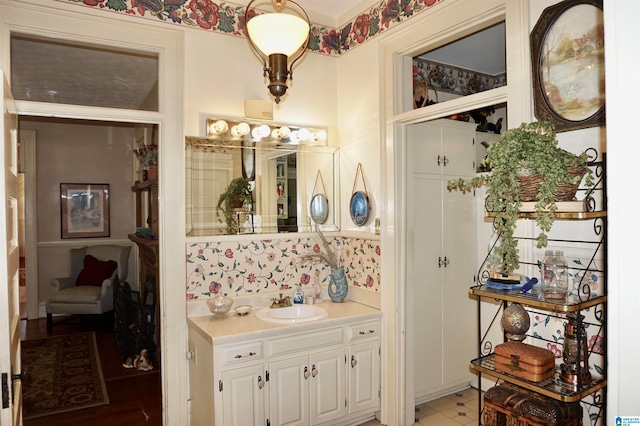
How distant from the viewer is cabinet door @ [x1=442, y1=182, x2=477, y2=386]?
3590 mm

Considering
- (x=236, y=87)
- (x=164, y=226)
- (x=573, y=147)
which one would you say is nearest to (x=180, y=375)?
(x=164, y=226)

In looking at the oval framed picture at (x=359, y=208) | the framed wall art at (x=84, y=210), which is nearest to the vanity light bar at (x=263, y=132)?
the oval framed picture at (x=359, y=208)

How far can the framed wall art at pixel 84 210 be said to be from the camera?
6105mm

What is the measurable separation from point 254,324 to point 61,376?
2389 mm

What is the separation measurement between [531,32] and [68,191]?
600 centimetres

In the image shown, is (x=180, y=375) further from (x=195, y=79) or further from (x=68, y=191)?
(x=68, y=191)

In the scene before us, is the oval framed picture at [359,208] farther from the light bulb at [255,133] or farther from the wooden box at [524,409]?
the wooden box at [524,409]

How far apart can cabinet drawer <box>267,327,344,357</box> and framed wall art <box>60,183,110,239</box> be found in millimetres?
4623

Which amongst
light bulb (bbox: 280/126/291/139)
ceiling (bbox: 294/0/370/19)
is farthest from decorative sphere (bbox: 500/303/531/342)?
ceiling (bbox: 294/0/370/19)

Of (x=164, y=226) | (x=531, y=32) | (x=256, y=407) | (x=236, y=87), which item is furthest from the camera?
(x=236, y=87)

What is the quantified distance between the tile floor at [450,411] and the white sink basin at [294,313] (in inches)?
33.3

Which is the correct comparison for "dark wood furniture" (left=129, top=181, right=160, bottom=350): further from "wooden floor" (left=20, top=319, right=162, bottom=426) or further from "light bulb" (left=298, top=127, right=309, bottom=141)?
"light bulb" (left=298, top=127, right=309, bottom=141)

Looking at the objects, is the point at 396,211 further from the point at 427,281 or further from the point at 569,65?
the point at 569,65

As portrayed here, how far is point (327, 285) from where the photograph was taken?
3.48m
